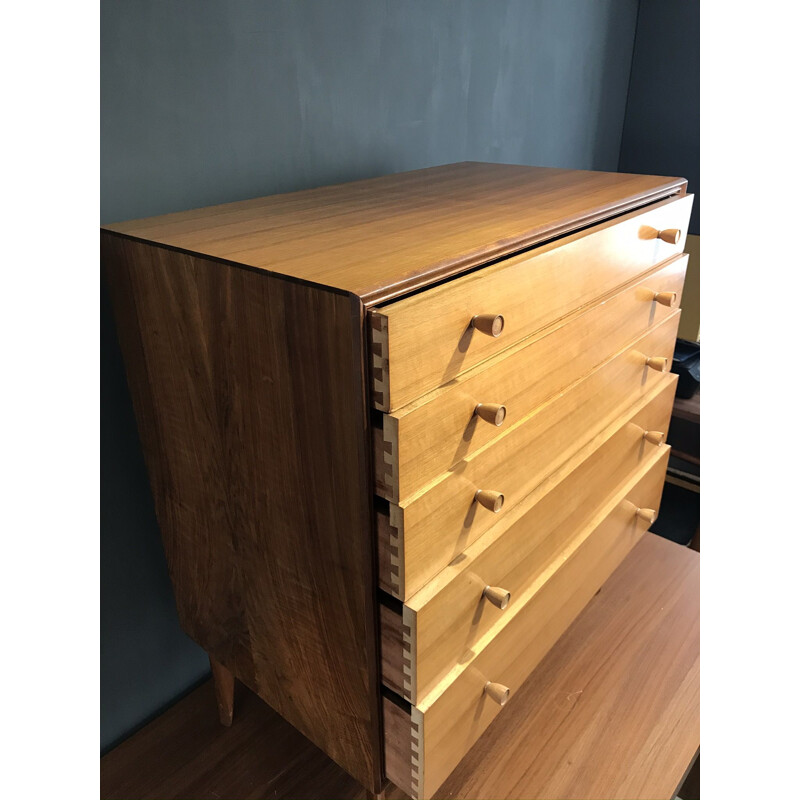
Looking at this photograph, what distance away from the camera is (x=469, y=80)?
1.35 metres

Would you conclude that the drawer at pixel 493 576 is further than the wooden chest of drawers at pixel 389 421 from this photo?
Yes

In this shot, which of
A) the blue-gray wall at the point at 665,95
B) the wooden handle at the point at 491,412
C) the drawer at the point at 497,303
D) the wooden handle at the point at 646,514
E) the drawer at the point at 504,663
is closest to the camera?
the drawer at the point at 497,303

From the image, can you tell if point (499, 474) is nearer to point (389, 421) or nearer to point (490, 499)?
point (490, 499)

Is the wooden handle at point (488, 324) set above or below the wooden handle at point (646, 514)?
above

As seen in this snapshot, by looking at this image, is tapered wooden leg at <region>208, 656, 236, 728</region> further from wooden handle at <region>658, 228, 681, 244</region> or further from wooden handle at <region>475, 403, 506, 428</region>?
wooden handle at <region>658, 228, 681, 244</region>

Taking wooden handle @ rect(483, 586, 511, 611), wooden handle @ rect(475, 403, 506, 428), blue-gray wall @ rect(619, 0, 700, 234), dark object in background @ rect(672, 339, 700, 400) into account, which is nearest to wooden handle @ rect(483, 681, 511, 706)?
wooden handle @ rect(483, 586, 511, 611)

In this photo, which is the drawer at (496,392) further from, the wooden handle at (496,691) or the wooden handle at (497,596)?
the wooden handle at (496,691)

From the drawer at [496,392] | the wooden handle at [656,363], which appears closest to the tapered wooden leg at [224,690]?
the drawer at [496,392]

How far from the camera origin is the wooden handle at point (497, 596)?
822 mm

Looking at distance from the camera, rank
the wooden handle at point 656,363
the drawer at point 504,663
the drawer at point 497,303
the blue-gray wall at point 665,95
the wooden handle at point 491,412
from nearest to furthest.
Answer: the drawer at point 497,303 < the wooden handle at point 491,412 < the drawer at point 504,663 < the wooden handle at point 656,363 < the blue-gray wall at point 665,95

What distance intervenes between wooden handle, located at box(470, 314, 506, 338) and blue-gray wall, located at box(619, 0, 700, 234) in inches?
57.4

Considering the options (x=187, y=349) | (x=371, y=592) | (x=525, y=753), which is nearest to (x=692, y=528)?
(x=525, y=753)

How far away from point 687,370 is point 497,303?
4.12ft
